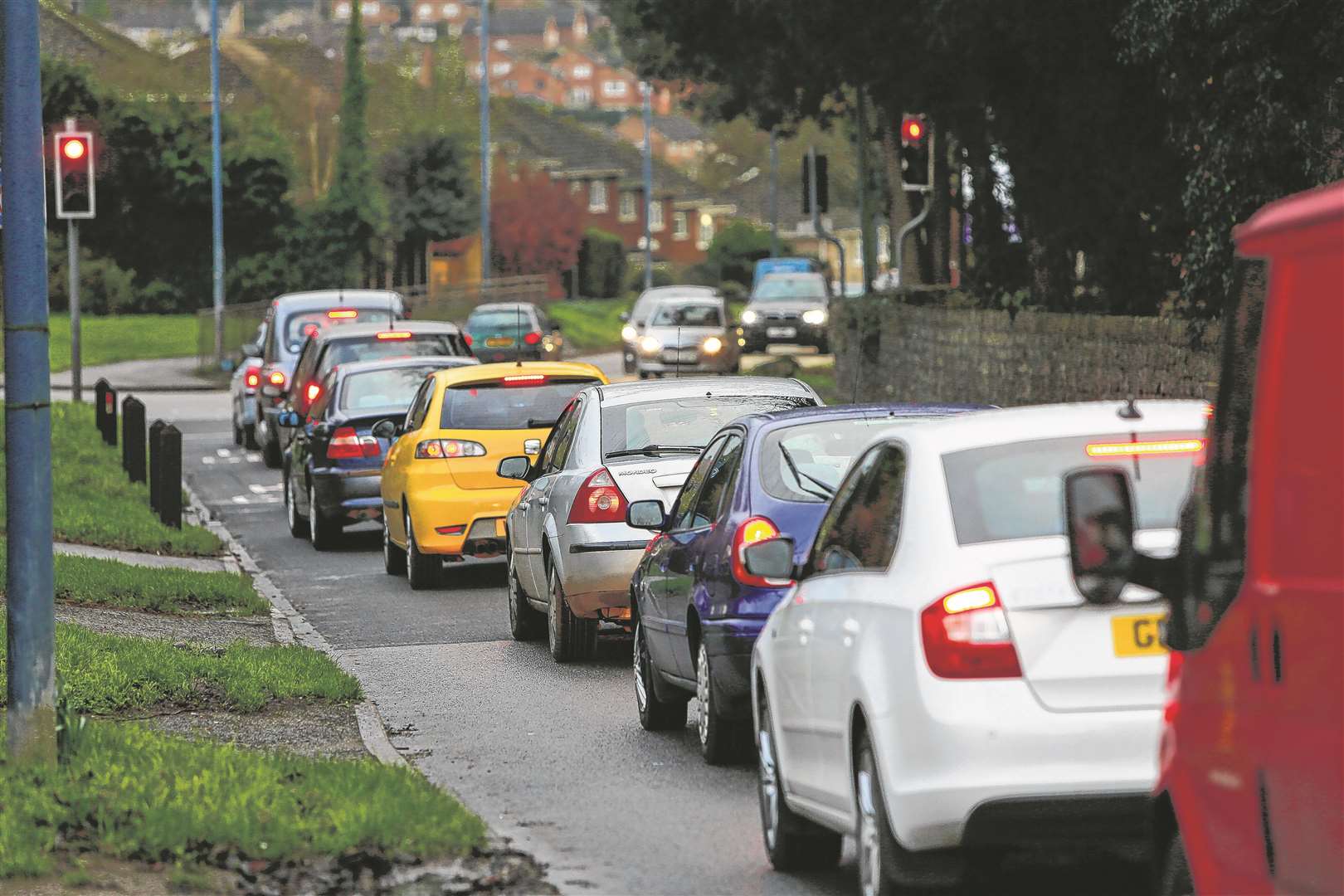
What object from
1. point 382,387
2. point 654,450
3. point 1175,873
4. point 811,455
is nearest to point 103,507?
point 382,387

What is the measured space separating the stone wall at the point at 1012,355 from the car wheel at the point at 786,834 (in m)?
10.2

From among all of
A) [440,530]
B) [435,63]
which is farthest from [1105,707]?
[435,63]

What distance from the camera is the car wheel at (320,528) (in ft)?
69.7

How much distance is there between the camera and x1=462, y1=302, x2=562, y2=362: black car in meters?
46.8

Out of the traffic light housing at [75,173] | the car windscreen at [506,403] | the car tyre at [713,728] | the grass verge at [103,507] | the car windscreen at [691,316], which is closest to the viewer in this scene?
the car tyre at [713,728]

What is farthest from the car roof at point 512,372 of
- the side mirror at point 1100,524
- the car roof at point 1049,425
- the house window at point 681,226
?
the house window at point 681,226

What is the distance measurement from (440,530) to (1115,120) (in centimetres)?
1182

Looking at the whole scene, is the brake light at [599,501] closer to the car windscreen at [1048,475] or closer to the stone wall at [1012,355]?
the stone wall at [1012,355]

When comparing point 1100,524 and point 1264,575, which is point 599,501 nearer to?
point 1100,524

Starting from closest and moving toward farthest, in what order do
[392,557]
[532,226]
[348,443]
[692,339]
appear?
[392,557], [348,443], [692,339], [532,226]

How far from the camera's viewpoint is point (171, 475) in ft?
69.7

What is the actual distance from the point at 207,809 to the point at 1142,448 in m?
3.35

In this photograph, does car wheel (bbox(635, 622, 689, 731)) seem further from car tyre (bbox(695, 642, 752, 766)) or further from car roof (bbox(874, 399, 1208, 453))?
car roof (bbox(874, 399, 1208, 453))

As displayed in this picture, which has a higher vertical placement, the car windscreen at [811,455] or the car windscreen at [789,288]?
the car windscreen at [789,288]
